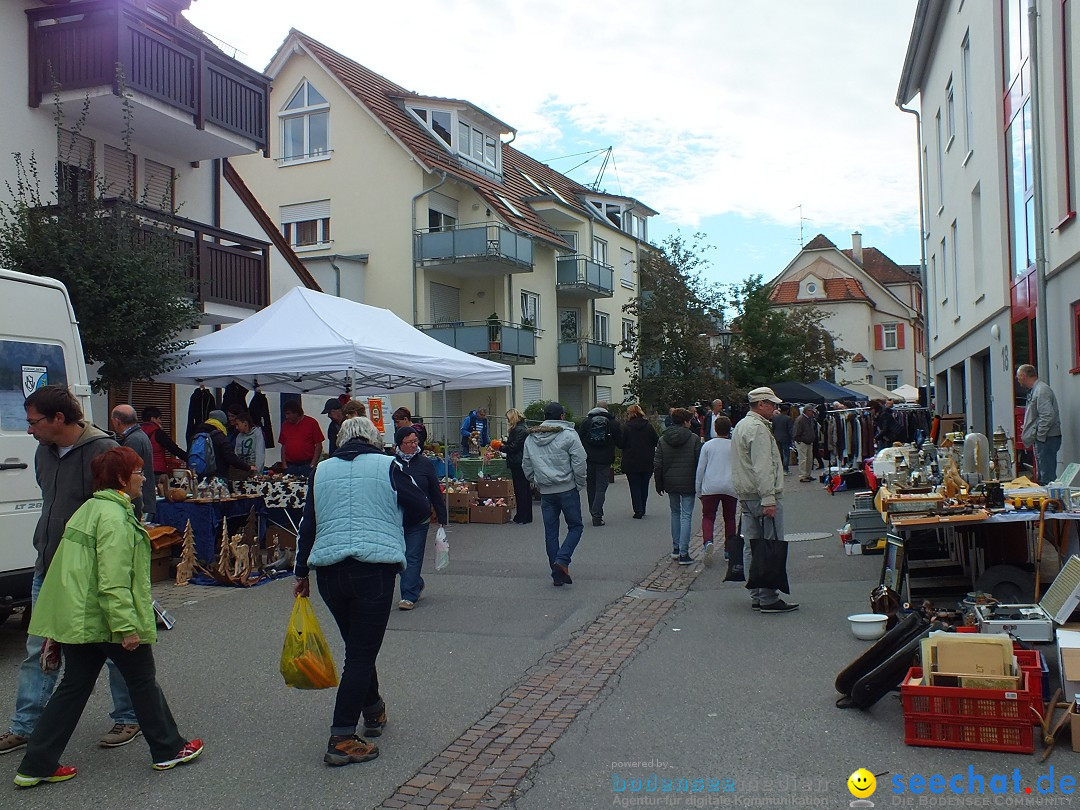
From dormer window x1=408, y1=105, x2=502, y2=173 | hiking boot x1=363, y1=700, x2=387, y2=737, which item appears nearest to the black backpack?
hiking boot x1=363, y1=700, x2=387, y2=737

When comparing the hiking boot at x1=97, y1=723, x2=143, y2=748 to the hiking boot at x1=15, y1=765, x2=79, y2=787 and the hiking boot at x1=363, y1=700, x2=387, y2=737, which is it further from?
the hiking boot at x1=363, y1=700, x2=387, y2=737

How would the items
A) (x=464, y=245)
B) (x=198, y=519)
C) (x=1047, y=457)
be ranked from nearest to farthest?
(x=198, y=519) < (x=1047, y=457) < (x=464, y=245)

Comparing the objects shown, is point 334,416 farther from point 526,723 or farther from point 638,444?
point 526,723

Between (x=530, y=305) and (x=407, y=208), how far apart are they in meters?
6.68

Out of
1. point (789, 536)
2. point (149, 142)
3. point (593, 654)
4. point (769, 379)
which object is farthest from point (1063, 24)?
point (769, 379)

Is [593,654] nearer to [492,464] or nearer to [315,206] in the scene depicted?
[492,464]

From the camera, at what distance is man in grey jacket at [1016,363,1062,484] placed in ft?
37.7

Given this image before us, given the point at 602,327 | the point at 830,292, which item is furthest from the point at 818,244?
the point at 602,327

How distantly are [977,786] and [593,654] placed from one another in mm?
3121

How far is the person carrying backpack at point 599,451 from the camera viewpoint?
586 inches

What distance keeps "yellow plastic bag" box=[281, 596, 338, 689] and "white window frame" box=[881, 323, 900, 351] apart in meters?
63.9

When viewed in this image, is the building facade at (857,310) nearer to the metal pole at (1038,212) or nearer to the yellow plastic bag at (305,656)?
the metal pole at (1038,212)

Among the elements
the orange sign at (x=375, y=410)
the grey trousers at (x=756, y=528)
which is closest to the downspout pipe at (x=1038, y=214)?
the grey trousers at (x=756, y=528)

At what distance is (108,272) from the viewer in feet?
36.9
